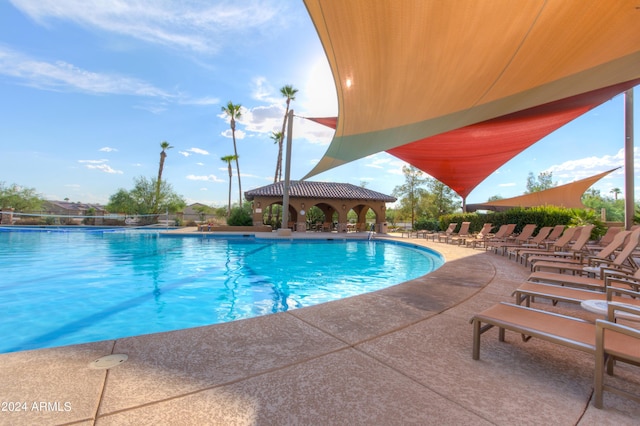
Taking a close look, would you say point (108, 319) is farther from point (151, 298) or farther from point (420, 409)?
point (420, 409)

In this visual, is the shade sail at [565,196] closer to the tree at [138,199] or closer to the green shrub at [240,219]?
the green shrub at [240,219]

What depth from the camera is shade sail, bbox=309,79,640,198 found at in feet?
23.9

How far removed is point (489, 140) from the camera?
966 centimetres

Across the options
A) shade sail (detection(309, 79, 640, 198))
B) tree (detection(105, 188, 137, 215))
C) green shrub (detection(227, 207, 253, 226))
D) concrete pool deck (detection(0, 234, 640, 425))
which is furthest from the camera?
tree (detection(105, 188, 137, 215))

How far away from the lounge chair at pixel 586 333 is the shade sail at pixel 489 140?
23.7 ft

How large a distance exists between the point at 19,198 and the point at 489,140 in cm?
3711

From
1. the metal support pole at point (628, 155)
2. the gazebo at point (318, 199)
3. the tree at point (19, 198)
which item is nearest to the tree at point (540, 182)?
the gazebo at point (318, 199)

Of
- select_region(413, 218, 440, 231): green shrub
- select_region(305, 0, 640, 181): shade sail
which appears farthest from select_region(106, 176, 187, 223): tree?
select_region(305, 0, 640, 181): shade sail

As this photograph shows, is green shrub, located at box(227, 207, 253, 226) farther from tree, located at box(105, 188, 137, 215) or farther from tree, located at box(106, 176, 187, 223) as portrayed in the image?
tree, located at box(105, 188, 137, 215)

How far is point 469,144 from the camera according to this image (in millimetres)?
10016

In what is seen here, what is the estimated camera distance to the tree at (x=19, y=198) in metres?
25.2

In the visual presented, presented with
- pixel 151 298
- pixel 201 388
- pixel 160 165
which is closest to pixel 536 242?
pixel 201 388

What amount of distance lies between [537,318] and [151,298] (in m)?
6.16

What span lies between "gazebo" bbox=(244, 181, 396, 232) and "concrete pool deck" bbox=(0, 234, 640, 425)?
16.6m
